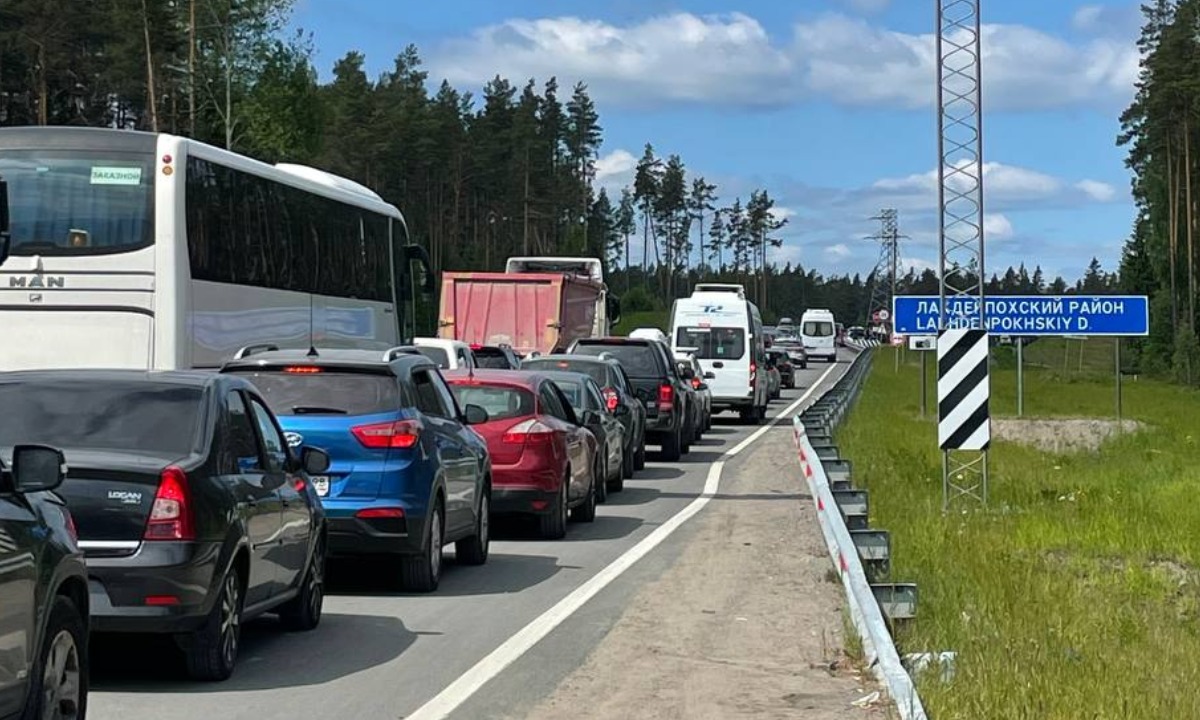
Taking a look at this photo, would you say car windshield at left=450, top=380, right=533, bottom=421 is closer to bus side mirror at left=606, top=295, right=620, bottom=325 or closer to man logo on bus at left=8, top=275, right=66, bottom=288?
man logo on bus at left=8, top=275, right=66, bottom=288

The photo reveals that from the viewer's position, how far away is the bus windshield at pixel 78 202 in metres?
18.4

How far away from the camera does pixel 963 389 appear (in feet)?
65.5

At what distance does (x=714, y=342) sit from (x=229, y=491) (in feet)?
112

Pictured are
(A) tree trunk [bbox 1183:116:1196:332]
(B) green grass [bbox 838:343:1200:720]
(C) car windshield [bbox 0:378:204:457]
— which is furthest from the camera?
(A) tree trunk [bbox 1183:116:1196:332]

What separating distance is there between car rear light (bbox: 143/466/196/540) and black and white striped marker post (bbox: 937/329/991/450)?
1225 centimetres

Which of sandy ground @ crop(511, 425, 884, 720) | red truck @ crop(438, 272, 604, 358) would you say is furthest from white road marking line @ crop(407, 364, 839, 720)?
red truck @ crop(438, 272, 604, 358)

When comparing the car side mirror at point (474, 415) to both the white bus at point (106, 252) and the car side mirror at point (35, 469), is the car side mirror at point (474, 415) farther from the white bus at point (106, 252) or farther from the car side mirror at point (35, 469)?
the car side mirror at point (35, 469)

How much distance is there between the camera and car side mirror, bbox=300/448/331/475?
10.9 m

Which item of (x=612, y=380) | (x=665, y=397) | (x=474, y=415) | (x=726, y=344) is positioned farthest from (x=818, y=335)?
(x=474, y=415)

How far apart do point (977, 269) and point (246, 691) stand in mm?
16176

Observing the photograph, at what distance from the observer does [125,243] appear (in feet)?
60.3

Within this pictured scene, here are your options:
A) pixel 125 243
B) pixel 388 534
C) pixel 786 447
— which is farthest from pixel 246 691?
pixel 786 447

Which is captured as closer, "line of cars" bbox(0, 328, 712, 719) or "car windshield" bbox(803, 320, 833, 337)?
"line of cars" bbox(0, 328, 712, 719)

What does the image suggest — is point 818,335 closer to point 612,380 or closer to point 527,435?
point 612,380
